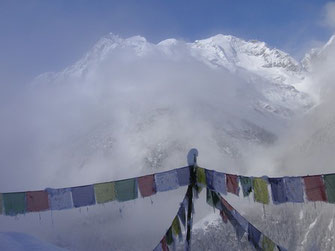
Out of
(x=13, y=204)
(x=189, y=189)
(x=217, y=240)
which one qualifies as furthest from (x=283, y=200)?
(x=217, y=240)

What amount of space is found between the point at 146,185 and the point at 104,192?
163cm

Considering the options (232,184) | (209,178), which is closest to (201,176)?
(209,178)

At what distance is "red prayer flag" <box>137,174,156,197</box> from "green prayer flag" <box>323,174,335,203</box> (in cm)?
644

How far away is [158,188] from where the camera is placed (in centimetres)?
1455

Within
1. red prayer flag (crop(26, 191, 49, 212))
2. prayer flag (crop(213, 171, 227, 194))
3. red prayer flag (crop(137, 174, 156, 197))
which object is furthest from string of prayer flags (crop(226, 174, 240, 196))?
red prayer flag (crop(26, 191, 49, 212))

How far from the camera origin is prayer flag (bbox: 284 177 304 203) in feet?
37.0

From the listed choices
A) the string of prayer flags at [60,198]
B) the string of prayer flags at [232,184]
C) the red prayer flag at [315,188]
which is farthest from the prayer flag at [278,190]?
the string of prayer flags at [60,198]

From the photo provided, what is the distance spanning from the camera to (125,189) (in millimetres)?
Answer: 14562

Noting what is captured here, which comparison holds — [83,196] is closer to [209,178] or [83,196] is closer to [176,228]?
[176,228]

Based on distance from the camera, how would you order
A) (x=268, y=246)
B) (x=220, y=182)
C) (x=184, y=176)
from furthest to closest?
(x=184, y=176) → (x=220, y=182) → (x=268, y=246)

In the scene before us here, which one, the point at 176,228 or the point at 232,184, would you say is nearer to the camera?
the point at 232,184

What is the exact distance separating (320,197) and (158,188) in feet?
19.8

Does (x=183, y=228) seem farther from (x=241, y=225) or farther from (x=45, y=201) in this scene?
(x=45, y=201)

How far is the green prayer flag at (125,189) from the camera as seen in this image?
573 inches
